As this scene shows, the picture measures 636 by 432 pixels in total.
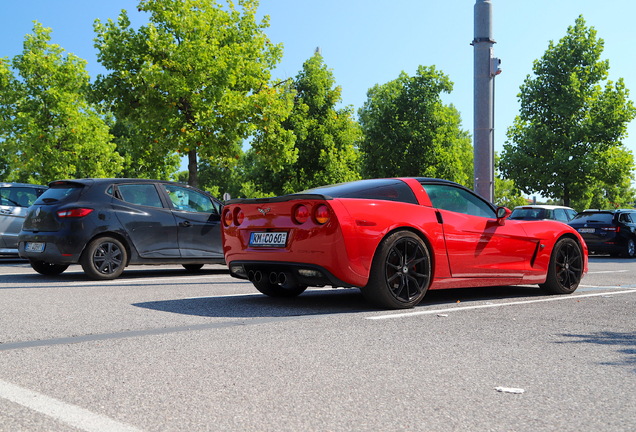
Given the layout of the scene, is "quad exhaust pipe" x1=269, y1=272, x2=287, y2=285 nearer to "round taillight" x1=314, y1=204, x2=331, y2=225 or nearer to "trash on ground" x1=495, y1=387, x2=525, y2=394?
"round taillight" x1=314, y1=204, x2=331, y2=225

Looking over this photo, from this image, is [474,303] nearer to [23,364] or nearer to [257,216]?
[257,216]

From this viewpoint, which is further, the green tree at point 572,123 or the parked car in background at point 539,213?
the green tree at point 572,123

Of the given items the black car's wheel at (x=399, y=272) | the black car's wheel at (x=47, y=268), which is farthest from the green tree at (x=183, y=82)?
the black car's wheel at (x=399, y=272)

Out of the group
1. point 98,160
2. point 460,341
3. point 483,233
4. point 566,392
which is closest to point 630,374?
point 566,392

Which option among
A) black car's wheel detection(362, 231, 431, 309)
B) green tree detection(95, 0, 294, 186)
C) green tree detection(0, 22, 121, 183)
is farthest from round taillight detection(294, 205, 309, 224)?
green tree detection(0, 22, 121, 183)

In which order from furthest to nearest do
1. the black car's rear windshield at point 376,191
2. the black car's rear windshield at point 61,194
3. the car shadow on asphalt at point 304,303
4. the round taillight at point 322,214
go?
the black car's rear windshield at point 61,194, the black car's rear windshield at point 376,191, the car shadow on asphalt at point 304,303, the round taillight at point 322,214

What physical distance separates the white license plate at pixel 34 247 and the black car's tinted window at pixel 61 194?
65 centimetres

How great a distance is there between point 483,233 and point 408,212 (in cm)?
119

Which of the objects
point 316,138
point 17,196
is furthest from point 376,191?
point 316,138

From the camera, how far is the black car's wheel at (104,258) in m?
9.36

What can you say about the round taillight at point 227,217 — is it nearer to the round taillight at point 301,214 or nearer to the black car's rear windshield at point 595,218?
the round taillight at point 301,214

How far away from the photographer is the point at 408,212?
634 cm

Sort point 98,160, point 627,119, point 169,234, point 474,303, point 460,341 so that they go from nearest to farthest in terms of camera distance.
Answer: point 460,341
point 474,303
point 169,234
point 627,119
point 98,160

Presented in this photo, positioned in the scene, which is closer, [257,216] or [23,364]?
[23,364]
